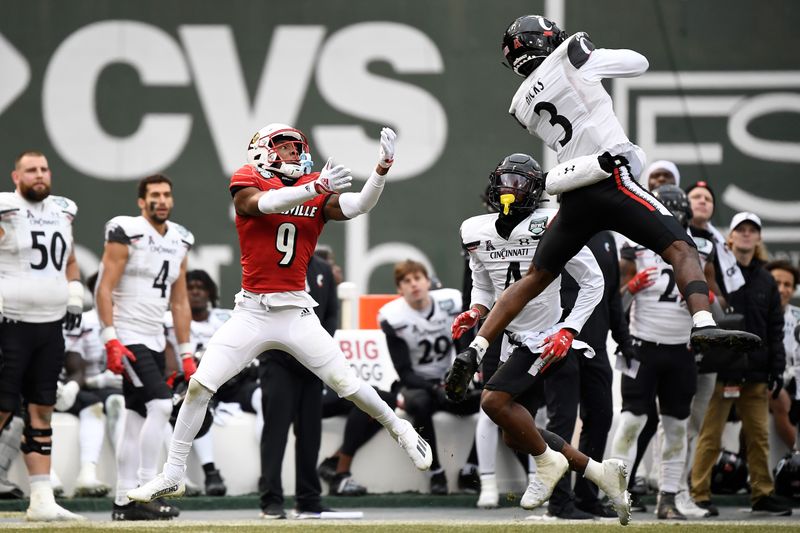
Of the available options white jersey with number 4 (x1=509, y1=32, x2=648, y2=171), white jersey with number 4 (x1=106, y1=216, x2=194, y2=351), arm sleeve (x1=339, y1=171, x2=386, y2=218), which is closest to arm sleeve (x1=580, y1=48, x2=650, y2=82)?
white jersey with number 4 (x1=509, y1=32, x2=648, y2=171)

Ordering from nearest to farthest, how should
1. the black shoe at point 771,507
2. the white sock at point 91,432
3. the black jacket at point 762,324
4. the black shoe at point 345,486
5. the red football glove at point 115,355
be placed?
the red football glove at point 115,355 < the black shoe at point 771,507 < the black jacket at point 762,324 < the white sock at point 91,432 < the black shoe at point 345,486

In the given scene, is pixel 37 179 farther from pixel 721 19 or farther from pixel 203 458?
pixel 721 19

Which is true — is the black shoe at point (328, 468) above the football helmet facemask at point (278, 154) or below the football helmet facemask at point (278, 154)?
below

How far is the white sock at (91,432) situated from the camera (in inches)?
366

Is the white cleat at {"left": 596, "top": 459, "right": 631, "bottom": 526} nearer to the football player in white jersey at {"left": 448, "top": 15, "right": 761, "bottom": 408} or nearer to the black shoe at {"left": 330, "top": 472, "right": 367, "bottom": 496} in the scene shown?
the football player in white jersey at {"left": 448, "top": 15, "right": 761, "bottom": 408}

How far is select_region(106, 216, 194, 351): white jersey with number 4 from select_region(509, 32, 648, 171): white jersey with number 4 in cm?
287

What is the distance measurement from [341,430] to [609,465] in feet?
10.5

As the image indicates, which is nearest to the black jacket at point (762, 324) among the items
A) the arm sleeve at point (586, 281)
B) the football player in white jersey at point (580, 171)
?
the arm sleeve at point (586, 281)

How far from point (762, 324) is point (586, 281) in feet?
7.44

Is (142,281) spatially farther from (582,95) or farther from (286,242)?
(582,95)

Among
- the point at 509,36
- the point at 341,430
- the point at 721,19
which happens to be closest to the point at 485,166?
the point at 721,19

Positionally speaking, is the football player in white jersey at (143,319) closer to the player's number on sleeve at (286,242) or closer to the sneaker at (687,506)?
the player's number on sleeve at (286,242)

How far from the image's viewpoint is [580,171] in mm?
6648

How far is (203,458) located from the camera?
373 inches
